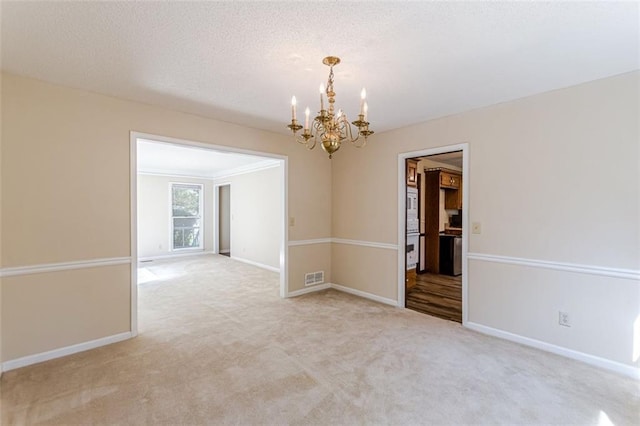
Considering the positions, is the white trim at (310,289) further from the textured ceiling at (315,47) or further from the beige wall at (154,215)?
the beige wall at (154,215)

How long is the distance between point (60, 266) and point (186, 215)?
6.22m

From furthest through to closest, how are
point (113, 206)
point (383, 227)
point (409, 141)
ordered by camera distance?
1. point (383, 227)
2. point (409, 141)
3. point (113, 206)

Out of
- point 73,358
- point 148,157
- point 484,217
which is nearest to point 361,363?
point 484,217

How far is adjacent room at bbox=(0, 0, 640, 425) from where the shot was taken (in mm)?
1927

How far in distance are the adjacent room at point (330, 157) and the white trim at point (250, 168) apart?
2466 mm

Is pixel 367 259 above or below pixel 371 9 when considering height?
below

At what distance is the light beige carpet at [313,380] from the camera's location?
77.7 inches

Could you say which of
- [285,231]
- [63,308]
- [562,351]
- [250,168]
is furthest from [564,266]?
[250,168]

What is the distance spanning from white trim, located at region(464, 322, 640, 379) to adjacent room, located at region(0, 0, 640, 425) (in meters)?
0.01

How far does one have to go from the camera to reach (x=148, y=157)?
6.38m

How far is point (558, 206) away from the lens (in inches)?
112

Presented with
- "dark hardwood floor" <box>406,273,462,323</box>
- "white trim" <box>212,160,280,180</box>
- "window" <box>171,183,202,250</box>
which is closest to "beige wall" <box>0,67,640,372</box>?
"dark hardwood floor" <box>406,273,462,323</box>

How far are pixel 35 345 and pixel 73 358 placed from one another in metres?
0.33

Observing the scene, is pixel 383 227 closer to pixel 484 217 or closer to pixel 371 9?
pixel 484 217
